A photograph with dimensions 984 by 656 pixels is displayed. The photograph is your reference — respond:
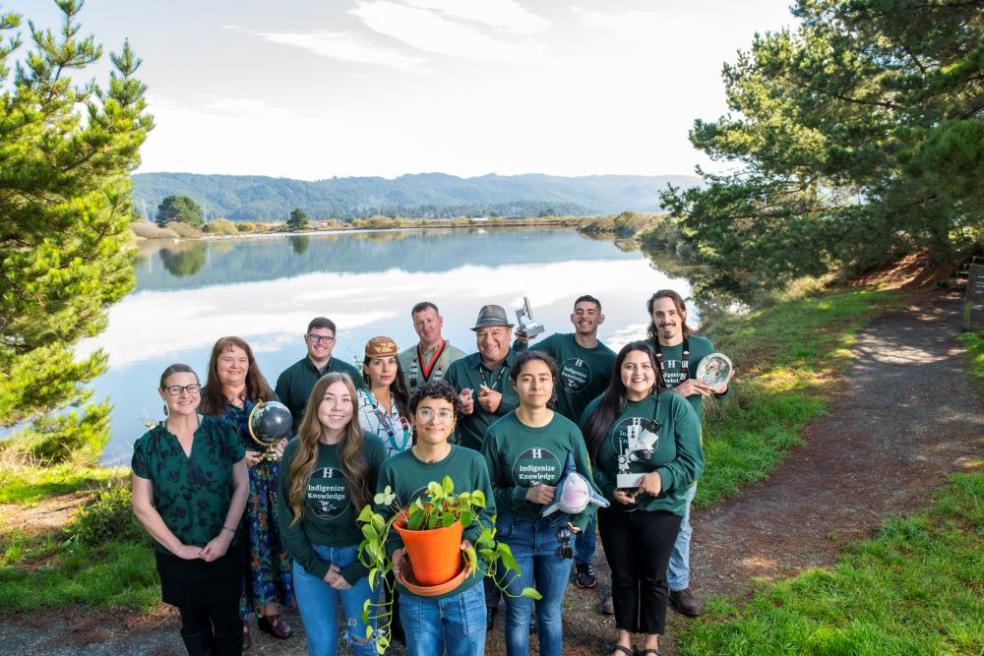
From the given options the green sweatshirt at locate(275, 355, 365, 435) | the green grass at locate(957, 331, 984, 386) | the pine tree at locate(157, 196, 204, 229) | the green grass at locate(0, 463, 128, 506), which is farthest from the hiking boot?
the pine tree at locate(157, 196, 204, 229)

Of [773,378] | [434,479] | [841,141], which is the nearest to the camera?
[434,479]

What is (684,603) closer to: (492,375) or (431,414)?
(492,375)

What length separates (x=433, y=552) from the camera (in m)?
2.56

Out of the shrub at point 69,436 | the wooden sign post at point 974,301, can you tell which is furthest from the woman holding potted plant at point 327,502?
the wooden sign post at point 974,301

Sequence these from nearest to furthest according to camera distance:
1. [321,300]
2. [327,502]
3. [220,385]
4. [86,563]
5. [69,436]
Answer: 1. [327,502]
2. [220,385]
3. [86,563]
4. [69,436]
5. [321,300]

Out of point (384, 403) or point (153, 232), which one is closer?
point (384, 403)

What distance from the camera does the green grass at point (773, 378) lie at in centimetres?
692

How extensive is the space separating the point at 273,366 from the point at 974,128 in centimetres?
1326

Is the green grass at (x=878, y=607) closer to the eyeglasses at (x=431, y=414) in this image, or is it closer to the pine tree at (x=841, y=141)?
the eyeglasses at (x=431, y=414)

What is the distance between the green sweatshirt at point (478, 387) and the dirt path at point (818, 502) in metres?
1.29

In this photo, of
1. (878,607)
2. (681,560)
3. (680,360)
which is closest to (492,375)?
(680,360)

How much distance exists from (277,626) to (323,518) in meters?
1.42

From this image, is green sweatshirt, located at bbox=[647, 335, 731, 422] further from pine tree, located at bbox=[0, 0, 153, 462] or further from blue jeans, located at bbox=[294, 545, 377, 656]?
pine tree, located at bbox=[0, 0, 153, 462]

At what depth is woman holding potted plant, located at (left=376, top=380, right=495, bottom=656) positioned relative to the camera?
9.22ft
